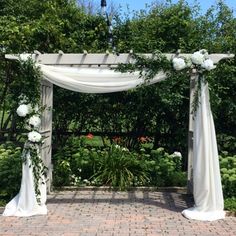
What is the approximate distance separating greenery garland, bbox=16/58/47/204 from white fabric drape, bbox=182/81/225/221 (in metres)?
2.34

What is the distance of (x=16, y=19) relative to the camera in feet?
37.9

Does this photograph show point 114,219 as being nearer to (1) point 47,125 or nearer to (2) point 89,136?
(1) point 47,125

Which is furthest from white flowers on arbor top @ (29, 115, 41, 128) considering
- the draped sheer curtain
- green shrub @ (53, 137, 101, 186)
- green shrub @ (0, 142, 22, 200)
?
green shrub @ (53, 137, 101, 186)

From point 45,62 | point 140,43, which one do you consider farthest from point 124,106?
point 45,62

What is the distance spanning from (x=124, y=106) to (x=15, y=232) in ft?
17.0

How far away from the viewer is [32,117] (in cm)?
773

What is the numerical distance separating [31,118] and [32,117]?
0.9 inches

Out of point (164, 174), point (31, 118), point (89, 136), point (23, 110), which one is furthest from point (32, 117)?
point (89, 136)

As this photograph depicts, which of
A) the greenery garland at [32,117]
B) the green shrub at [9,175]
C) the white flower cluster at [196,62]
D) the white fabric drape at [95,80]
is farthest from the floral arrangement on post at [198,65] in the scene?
the green shrub at [9,175]

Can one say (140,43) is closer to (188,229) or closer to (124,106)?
(124,106)

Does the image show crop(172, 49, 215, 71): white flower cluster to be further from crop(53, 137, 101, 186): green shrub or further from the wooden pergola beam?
crop(53, 137, 101, 186): green shrub

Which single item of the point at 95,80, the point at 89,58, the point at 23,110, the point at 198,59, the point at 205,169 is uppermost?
the point at 89,58

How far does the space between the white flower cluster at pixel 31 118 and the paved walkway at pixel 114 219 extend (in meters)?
1.20

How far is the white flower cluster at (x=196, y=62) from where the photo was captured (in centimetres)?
764
